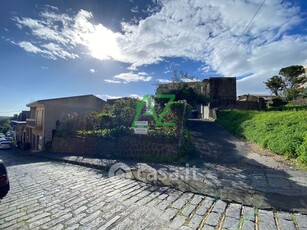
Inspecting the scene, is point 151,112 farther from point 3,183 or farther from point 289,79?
point 289,79

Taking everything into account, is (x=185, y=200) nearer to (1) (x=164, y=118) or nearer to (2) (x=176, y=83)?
(1) (x=164, y=118)

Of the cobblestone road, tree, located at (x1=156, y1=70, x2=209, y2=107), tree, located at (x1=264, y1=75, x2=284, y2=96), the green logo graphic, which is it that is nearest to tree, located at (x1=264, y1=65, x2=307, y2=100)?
tree, located at (x1=264, y1=75, x2=284, y2=96)

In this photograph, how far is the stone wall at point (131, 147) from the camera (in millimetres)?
7781

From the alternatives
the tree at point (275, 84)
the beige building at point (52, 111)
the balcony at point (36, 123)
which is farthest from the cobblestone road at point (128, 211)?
the tree at point (275, 84)

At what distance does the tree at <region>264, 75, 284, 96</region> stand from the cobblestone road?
3394 cm

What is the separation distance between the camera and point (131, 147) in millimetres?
8789

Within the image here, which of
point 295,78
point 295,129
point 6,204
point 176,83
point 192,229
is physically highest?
point 295,78

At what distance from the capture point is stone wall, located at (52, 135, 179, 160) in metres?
7.78

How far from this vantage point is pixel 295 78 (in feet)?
93.5

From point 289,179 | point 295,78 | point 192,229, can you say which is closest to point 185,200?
point 192,229

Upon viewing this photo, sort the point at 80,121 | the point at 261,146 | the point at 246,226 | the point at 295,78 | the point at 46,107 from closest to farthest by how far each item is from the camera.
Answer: the point at 246,226 → the point at 261,146 → the point at 80,121 → the point at 46,107 → the point at 295,78

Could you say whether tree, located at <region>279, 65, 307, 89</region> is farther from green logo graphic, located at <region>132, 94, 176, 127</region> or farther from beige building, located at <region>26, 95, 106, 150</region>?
beige building, located at <region>26, 95, 106, 150</region>

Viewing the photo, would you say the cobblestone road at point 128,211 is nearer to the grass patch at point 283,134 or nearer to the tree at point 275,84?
the grass patch at point 283,134

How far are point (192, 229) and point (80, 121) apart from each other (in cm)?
1367
